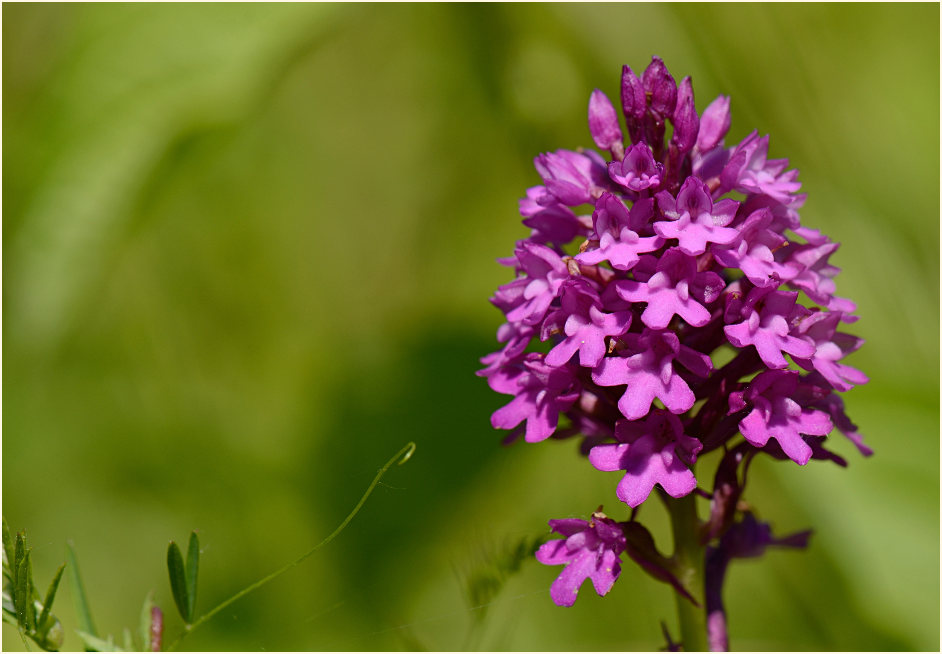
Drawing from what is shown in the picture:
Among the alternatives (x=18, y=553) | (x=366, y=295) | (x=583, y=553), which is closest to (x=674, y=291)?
(x=583, y=553)

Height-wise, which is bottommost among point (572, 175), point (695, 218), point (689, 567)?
point (689, 567)

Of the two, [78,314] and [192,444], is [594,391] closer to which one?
[192,444]

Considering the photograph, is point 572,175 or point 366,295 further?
point 366,295

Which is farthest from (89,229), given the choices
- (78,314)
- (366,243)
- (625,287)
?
(625,287)

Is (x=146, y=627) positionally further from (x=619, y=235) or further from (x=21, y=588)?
(x=619, y=235)

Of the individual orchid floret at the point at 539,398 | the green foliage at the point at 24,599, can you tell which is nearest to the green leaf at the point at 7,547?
the green foliage at the point at 24,599

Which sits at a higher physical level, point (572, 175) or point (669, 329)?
point (572, 175)

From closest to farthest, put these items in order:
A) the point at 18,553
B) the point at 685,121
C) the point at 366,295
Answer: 1. the point at 18,553
2. the point at 685,121
3. the point at 366,295
